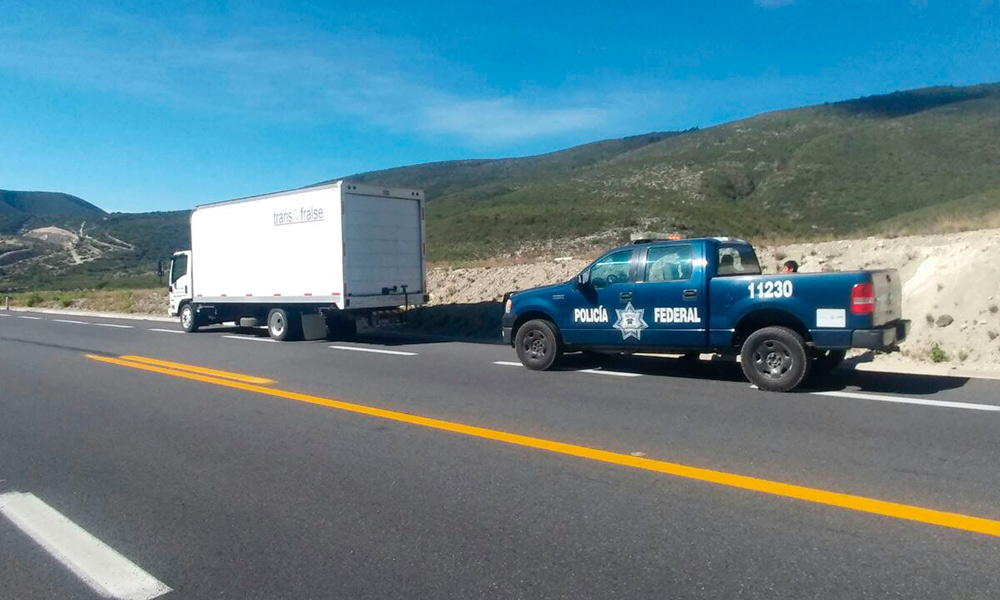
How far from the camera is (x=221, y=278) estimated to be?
2080 centimetres

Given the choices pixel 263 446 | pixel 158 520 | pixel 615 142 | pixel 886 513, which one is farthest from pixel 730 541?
pixel 615 142

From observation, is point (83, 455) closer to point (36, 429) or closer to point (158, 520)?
point (36, 429)

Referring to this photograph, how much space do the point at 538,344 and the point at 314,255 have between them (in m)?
7.46

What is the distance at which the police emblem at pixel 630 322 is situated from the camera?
37.1 ft

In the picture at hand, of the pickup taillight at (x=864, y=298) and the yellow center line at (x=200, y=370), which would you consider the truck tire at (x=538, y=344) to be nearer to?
the yellow center line at (x=200, y=370)

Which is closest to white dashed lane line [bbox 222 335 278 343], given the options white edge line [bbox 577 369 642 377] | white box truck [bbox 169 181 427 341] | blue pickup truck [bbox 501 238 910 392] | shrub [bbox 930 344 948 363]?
white box truck [bbox 169 181 427 341]

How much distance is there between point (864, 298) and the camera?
942 centimetres

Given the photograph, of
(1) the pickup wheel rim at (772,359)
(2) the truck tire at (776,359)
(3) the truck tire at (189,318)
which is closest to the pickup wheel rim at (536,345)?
(2) the truck tire at (776,359)

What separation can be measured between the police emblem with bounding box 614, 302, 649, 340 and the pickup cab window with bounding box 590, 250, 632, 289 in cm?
45

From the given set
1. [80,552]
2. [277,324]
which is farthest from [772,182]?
[80,552]

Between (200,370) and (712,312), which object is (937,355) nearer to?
(712,312)

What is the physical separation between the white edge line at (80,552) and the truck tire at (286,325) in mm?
12570

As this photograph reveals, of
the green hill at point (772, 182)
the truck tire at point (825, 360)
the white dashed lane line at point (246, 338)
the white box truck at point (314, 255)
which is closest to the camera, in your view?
the truck tire at point (825, 360)

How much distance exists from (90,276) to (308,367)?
69.9m
